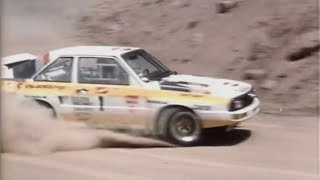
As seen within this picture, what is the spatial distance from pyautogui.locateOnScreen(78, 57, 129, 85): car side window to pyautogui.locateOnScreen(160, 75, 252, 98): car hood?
62 centimetres

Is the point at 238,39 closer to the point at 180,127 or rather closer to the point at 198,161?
the point at 180,127

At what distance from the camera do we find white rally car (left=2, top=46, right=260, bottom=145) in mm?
9820

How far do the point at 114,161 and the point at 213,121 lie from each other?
1.54 metres

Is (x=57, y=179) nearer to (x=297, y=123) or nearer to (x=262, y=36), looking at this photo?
(x=297, y=123)

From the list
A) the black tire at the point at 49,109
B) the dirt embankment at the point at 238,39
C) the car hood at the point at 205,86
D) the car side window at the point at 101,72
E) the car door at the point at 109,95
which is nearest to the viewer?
the car hood at the point at 205,86

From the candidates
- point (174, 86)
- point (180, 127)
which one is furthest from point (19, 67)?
point (180, 127)

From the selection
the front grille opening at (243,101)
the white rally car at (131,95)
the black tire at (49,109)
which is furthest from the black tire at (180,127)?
the black tire at (49,109)

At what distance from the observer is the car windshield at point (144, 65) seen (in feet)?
34.1

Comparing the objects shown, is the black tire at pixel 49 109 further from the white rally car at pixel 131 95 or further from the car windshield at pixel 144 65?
the car windshield at pixel 144 65

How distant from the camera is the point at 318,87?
1239 centimetres

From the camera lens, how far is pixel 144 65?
1069 centimetres

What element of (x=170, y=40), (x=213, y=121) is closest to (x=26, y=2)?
(x=170, y=40)

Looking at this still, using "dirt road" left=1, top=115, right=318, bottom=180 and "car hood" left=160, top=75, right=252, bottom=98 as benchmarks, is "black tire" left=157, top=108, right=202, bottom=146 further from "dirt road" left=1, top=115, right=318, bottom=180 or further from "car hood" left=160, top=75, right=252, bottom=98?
"car hood" left=160, top=75, right=252, bottom=98

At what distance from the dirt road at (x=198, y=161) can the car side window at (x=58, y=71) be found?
130 cm
